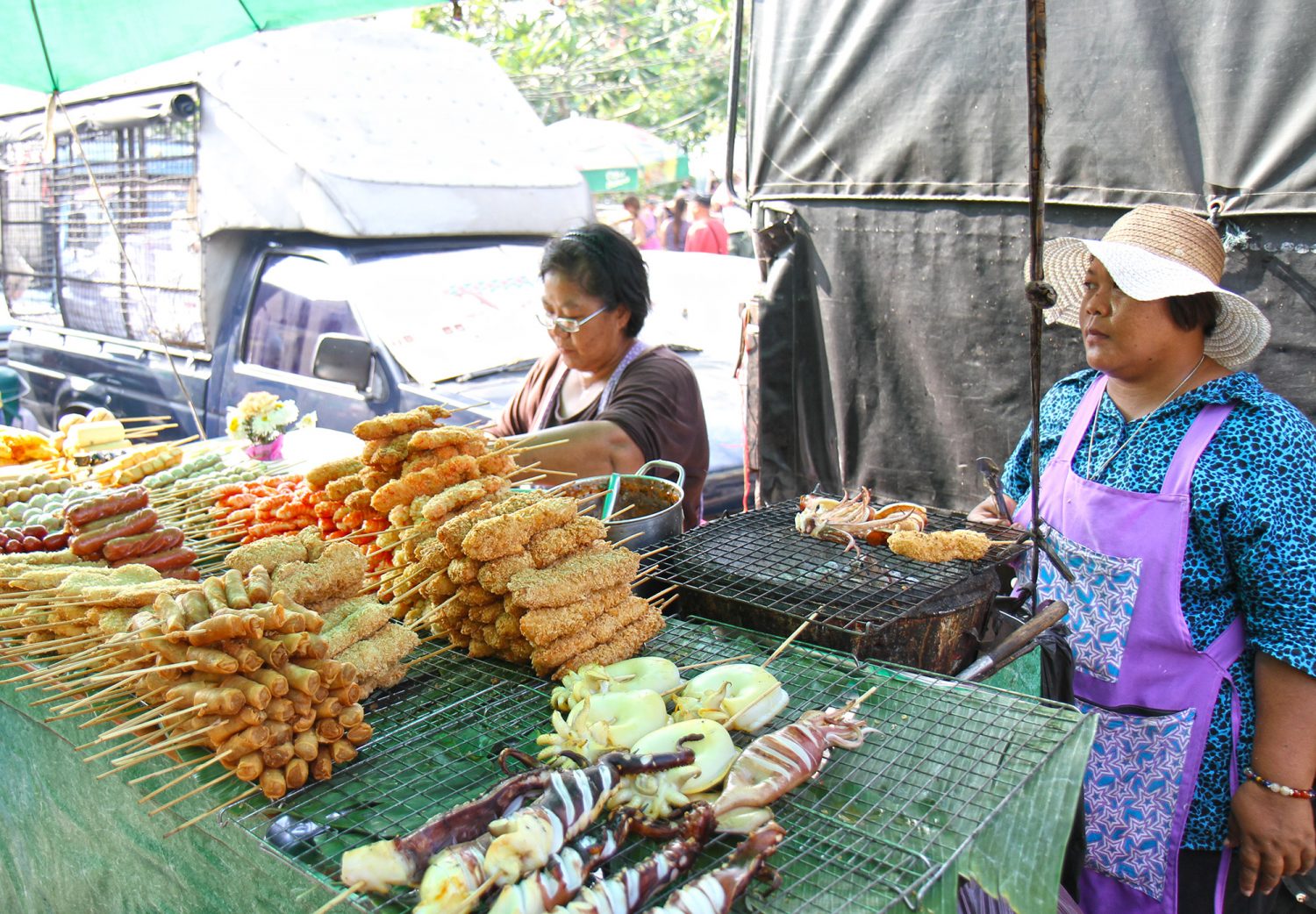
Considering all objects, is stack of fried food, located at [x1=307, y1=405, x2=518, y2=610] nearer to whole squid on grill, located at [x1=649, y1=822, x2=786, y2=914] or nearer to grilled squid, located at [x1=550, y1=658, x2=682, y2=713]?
grilled squid, located at [x1=550, y1=658, x2=682, y2=713]

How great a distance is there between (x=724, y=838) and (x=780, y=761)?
0.20m

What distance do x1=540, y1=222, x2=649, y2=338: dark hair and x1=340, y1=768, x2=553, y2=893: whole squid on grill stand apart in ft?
9.48

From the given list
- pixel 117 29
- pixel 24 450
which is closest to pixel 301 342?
pixel 24 450

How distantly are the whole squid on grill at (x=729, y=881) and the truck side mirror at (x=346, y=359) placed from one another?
5098 millimetres

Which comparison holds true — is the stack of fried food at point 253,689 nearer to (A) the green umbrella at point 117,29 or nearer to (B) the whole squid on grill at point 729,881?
(B) the whole squid on grill at point 729,881

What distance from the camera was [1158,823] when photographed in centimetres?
281

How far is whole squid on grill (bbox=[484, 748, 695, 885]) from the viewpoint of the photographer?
1728 millimetres

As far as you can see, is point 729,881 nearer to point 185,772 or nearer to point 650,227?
point 185,772

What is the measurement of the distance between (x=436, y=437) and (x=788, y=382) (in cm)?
292

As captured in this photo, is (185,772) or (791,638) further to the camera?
(791,638)

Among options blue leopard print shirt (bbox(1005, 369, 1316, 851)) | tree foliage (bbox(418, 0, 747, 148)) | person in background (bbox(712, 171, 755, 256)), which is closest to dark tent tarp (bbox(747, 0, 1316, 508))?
blue leopard print shirt (bbox(1005, 369, 1316, 851))

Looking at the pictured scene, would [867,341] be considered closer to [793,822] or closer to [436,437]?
[436,437]

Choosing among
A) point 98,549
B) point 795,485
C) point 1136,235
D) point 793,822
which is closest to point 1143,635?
point 1136,235

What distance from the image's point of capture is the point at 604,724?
2.14m
